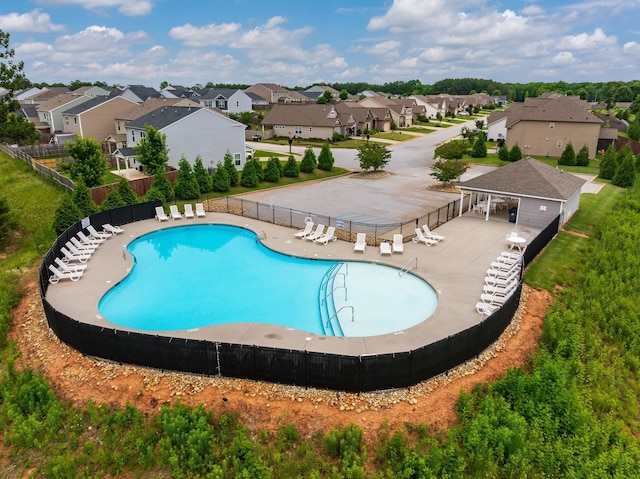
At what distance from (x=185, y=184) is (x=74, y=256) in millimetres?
12737

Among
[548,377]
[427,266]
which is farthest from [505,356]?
[427,266]

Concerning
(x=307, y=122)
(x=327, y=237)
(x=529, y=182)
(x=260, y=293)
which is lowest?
(x=260, y=293)

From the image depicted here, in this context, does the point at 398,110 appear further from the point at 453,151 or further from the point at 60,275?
the point at 60,275

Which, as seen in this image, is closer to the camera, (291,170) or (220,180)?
(220,180)

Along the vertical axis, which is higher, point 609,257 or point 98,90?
point 98,90

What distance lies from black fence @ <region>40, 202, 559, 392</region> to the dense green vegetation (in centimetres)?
124

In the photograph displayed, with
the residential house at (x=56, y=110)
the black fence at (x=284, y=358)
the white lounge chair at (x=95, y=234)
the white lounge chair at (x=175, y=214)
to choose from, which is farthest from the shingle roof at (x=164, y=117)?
the black fence at (x=284, y=358)

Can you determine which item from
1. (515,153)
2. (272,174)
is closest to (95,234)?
(272,174)

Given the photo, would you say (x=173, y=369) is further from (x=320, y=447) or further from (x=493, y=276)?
(x=493, y=276)

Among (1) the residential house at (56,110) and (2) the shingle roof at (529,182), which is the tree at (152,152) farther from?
(1) the residential house at (56,110)

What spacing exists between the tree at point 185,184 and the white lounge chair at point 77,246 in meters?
10.7

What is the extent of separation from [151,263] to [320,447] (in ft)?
46.1

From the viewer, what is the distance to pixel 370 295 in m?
17.8

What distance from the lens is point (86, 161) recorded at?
31.8 m
